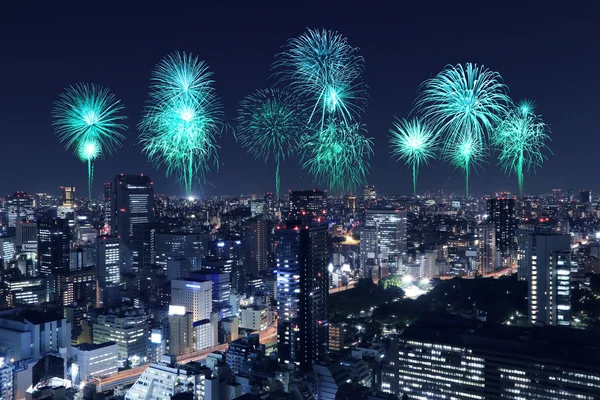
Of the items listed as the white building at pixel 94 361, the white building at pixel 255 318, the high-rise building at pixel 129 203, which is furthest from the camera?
the high-rise building at pixel 129 203

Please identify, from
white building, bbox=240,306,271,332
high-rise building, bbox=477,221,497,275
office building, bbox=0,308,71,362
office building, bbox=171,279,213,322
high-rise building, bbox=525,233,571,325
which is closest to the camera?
high-rise building, bbox=525,233,571,325

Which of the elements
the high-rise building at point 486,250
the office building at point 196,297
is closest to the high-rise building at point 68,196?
the office building at point 196,297

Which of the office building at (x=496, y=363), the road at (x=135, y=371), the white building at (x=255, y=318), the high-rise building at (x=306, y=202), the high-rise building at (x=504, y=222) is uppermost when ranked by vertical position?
the high-rise building at (x=306, y=202)

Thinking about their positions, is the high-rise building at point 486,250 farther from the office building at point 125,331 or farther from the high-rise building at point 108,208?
the high-rise building at point 108,208

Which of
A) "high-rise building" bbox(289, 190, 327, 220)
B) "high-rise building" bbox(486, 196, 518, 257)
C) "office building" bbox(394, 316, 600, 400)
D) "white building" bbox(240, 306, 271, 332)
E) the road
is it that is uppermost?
"high-rise building" bbox(289, 190, 327, 220)

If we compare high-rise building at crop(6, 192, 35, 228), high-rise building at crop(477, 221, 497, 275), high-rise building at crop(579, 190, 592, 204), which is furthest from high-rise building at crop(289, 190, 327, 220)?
high-rise building at crop(579, 190, 592, 204)

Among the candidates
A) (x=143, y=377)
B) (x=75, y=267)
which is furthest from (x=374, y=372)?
(x=75, y=267)

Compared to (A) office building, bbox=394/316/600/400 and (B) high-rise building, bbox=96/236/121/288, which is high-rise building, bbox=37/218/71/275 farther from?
(A) office building, bbox=394/316/600/400

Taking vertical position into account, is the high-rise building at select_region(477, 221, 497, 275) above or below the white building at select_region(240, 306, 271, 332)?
above
